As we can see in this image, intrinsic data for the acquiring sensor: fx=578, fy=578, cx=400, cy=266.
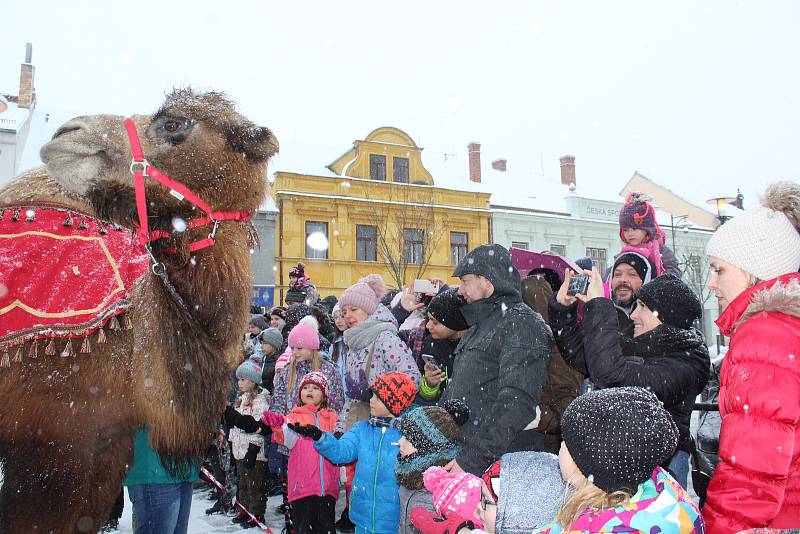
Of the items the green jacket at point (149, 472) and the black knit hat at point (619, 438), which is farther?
the green jacket at point (149, 472)

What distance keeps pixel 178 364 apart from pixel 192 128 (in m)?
1.05

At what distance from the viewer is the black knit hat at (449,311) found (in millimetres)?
4309

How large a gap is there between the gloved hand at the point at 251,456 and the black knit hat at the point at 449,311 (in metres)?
2.89

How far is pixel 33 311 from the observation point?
2.27m

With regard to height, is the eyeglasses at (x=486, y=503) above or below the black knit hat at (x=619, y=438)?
below

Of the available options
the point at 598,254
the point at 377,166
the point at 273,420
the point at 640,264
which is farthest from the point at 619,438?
the point at 598,254

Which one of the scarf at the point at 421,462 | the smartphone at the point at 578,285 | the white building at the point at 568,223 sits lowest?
the scarf at the point at 421,462

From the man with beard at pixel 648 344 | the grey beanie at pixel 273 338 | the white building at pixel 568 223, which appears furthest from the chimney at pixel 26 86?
the man with beard at pixel 648 344

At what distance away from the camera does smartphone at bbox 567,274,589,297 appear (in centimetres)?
288

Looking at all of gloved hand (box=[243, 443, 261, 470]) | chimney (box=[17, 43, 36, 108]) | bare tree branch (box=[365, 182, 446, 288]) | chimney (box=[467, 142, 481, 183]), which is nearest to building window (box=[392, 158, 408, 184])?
bare tree branch (box=[365, 182, 446, 288])

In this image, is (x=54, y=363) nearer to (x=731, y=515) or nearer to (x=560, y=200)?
(x=731, y=515)

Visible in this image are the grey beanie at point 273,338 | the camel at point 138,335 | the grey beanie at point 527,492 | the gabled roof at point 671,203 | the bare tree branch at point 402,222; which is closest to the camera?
the grey beanie at point 527,492

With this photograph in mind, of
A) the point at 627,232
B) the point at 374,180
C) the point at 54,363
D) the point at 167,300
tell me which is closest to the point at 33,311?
the point at 54,363

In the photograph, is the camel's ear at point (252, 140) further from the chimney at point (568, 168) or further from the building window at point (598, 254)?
the chimney at point (568, 168)
